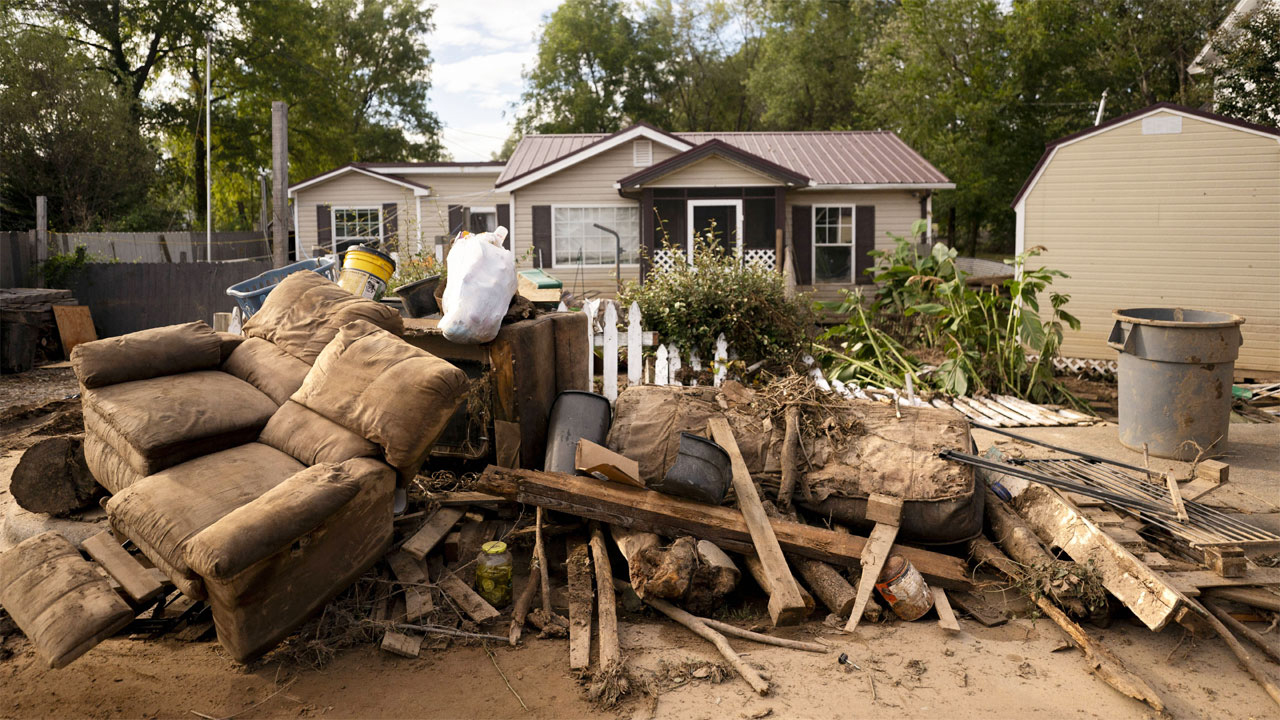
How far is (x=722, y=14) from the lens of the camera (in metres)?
41.5

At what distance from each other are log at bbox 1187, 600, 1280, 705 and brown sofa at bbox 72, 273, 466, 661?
140 inches

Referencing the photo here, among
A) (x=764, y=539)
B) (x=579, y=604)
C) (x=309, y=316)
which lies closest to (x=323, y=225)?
(x=309, y=316)

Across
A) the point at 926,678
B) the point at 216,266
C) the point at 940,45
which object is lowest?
the point at 926,678

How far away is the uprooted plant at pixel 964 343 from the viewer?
28.3 feet

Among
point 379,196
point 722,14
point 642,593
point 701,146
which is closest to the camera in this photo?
point 642,593

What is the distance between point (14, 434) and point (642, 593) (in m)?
6.44

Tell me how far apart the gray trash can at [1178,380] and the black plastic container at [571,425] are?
415cm

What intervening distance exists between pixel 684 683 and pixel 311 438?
2034 mm

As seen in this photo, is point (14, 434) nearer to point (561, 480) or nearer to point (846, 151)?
point (561, 480)

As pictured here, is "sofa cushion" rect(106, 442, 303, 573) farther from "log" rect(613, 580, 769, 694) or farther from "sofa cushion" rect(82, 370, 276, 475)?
"log" rect(613, 580, 769, 694)

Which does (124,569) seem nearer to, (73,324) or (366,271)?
(366,271)

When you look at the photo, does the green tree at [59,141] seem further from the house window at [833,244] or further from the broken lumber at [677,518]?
the broken lumber at [677,518]

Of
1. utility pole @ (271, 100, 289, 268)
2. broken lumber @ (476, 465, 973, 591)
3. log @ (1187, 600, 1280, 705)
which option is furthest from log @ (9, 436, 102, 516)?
utility pole @ (271, 100, 289, 268)

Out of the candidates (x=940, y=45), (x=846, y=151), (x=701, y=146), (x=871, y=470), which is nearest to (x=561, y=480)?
(x=871, y=470)
